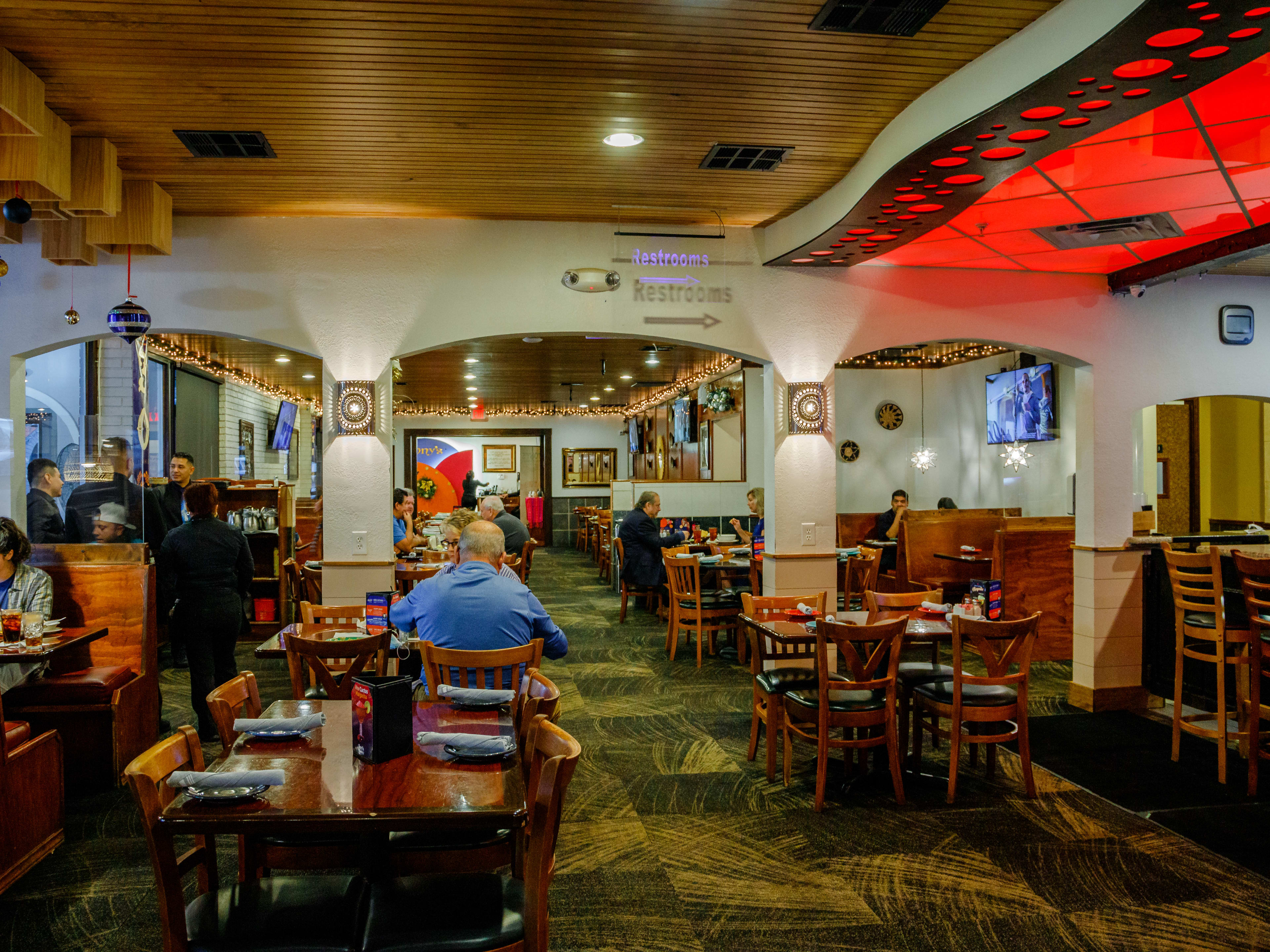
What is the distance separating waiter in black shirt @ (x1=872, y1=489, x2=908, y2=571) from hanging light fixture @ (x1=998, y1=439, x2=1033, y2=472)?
4.75 ft

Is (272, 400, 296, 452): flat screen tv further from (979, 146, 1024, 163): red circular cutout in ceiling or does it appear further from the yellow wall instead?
the yellow wall

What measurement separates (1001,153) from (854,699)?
8.73ft

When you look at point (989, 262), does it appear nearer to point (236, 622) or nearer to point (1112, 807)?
point (1112, 807)

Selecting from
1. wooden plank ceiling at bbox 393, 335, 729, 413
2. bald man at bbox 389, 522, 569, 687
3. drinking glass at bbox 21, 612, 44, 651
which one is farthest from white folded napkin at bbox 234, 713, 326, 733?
wooden plank ceiling at bbox 393, 335, 729, 413

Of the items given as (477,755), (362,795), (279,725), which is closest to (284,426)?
(279,725)

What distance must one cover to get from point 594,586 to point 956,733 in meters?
8.62

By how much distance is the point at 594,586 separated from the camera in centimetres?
1266

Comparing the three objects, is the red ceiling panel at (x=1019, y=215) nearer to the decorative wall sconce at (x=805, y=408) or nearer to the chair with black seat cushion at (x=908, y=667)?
the decorative wall sconce at (x=805, y=408)

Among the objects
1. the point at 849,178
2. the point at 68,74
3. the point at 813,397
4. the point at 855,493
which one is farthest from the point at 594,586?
the point at 68,74

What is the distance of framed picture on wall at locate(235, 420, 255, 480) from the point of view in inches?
503

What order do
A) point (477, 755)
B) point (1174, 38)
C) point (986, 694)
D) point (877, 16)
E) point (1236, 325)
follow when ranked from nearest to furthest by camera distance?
point (477, 755) → point (1174, 38) → point (877, 16) → point (986, 694) → point (1236, 325)

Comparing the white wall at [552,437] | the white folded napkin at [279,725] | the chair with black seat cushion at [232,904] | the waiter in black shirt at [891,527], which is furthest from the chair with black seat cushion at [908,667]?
the white wall at [552,437]

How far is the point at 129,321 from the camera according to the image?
5148 millimetres

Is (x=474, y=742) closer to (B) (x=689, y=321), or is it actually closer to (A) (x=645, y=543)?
(B) (x=689, y=321)
